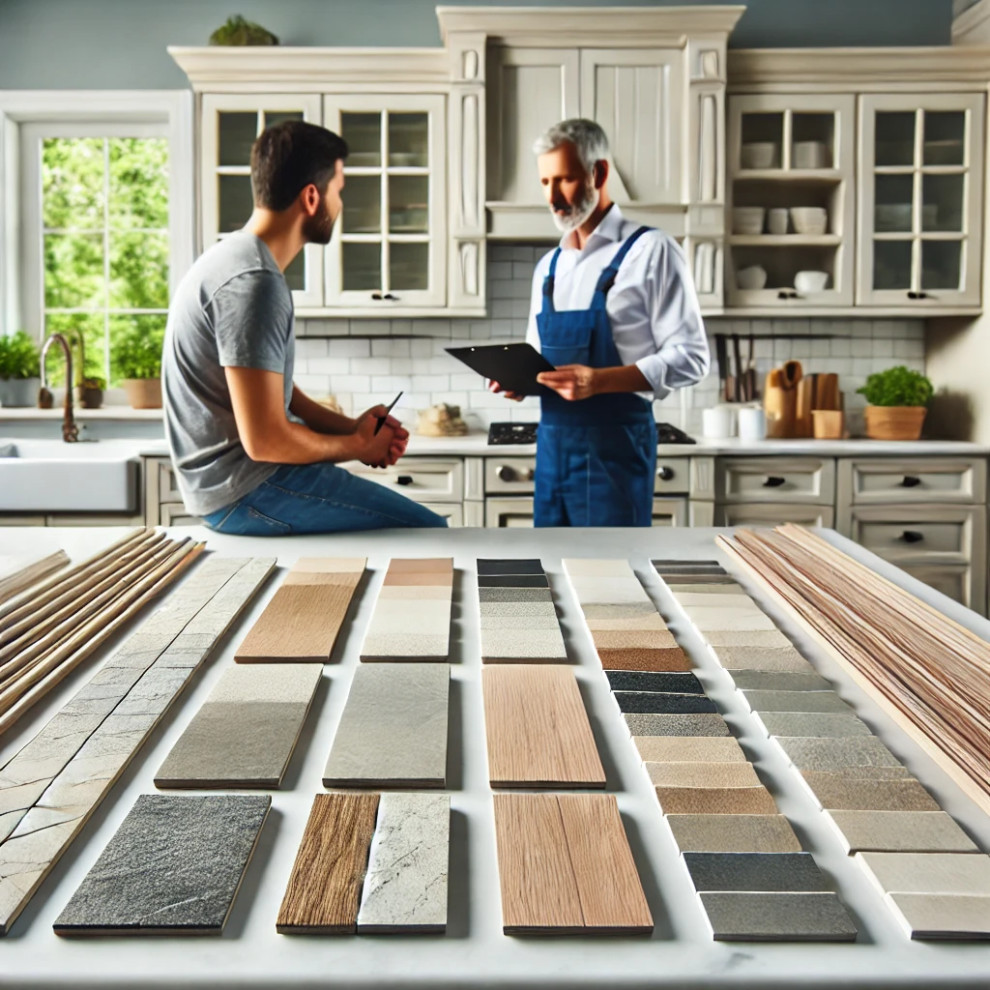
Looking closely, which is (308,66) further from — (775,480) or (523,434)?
(775,480)

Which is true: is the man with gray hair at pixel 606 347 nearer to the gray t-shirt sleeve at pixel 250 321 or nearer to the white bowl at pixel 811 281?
the gray t-shirt sleeve at pixel 250 321

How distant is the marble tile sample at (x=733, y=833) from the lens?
2.31 feet

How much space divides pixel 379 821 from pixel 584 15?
12.4ft

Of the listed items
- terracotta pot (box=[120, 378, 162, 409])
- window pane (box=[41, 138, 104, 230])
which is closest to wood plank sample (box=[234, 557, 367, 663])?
terracotta pot (box=[120, 378, 162, 409])

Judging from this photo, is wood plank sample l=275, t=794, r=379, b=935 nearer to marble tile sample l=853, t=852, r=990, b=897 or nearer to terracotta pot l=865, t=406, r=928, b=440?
marble tile sample l=853, t=852, r=990, b=897

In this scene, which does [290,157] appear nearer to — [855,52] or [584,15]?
[584,15]

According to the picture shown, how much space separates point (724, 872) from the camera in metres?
0.67

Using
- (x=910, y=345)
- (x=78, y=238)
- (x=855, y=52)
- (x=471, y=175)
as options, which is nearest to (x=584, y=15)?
(x=471, y=175)

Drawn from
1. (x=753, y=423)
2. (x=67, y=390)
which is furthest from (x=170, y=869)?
(x=67, y=390)

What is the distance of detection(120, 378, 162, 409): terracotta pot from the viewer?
4375 millimetres

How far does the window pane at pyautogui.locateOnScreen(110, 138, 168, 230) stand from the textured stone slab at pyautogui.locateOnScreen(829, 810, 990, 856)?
14.5ft

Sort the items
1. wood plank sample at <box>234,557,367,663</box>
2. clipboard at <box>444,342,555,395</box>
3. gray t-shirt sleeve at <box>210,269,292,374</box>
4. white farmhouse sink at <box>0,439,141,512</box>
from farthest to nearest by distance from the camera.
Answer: white farmhouse sink at <box>0,439,141,512</box>, clipboard at <box>444,342,555,395</box>, gray t-shirt sleeve at <box>210,269,292,374</box>, wood plank sample at <box>234,557,367,663</box>

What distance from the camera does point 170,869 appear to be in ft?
2.21

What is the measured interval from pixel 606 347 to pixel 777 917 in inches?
93.8
